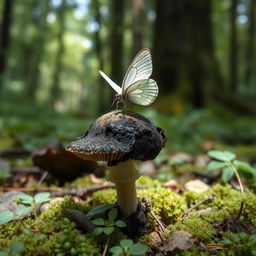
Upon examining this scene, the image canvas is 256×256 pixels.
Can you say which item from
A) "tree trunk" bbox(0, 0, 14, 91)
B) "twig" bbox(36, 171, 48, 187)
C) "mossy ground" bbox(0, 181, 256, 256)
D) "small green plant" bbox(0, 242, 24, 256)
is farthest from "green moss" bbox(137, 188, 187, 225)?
"tree trunk" bbox(0, 0, 14, 91)

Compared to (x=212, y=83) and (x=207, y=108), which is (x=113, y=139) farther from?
(x=212, y=83)

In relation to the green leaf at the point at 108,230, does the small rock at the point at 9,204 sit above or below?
below

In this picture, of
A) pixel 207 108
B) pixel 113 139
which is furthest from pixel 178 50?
pixel 113 139

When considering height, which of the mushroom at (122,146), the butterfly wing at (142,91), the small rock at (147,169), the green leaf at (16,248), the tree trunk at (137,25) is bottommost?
the small rock at (147,169)

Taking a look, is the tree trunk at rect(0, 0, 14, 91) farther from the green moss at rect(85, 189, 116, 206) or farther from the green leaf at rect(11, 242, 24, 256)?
the green leaf at rect(11, 242, 24, 256)

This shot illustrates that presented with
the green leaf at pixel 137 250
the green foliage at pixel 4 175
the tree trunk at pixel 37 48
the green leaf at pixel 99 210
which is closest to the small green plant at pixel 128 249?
the green leaf at pixel 137 250

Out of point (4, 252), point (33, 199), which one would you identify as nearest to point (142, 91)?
point (33, 199)

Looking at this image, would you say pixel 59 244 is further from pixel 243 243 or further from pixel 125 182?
pixel 243 243

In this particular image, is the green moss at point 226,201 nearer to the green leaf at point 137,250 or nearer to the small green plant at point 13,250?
the green leaf at point 137,250
